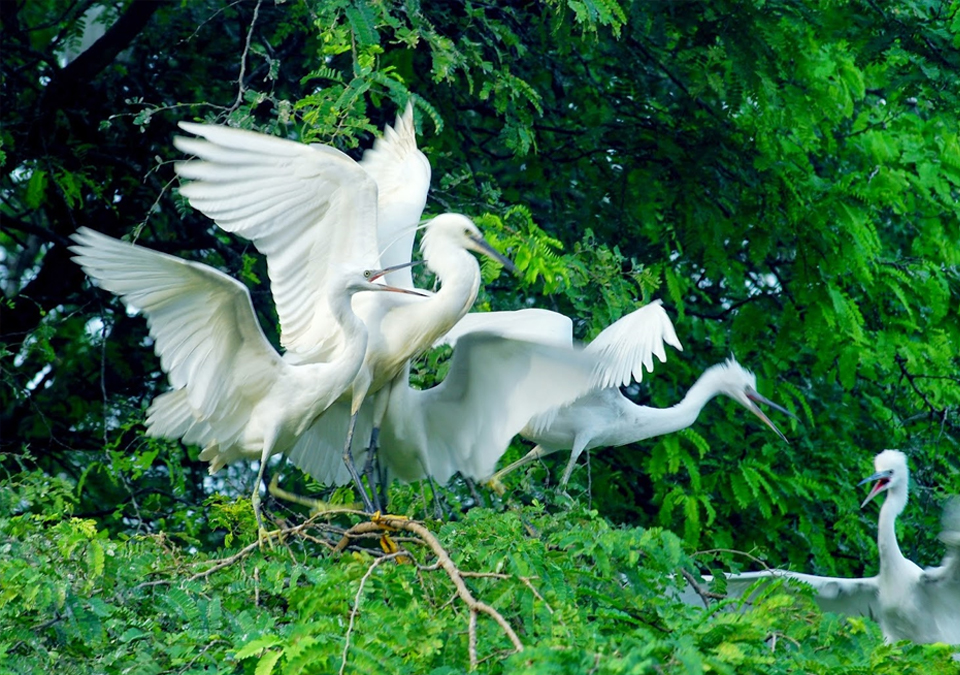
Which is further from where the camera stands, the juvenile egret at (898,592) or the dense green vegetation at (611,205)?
the dense green vegetation at (611,205)

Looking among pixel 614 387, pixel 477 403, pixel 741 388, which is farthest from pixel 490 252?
pixel 741 388

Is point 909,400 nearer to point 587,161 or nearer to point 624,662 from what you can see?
point 587,161

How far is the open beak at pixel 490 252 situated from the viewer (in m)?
5.11

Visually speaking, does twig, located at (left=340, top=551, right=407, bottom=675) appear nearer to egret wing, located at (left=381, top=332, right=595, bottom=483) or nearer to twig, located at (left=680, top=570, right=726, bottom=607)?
twig, located at (left=680, top=570, right=726, bottom=607)

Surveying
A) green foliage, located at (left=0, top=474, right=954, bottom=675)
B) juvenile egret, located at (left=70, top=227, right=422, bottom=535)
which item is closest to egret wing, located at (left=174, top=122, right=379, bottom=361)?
juvenile egret, located at (left=70, top=227, right=422, bottom=535)

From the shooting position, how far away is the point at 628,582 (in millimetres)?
3434

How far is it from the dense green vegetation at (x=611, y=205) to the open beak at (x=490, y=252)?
67 millimetres

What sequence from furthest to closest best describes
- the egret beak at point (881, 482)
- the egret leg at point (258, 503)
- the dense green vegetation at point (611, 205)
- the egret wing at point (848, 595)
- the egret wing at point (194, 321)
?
the egret beak at point (881, 482)
the dense green vegetation at point (611, 205)
the egret wing at point (848, 595)
the egret wing at point (194, 321)
the egret leg at point (258, 503)

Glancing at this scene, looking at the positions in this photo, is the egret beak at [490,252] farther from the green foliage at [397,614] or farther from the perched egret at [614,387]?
the green foliage at [397,614]

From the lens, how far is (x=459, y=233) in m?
5.08

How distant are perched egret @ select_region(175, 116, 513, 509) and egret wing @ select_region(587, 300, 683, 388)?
1.85 ft

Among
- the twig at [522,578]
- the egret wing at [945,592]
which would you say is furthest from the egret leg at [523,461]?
the twig at [522,578]

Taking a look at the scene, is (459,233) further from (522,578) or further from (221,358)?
(522,578)

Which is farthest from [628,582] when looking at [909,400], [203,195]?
[909,400]
